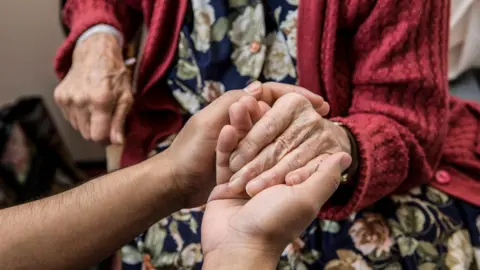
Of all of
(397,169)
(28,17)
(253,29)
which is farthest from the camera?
(28,17)

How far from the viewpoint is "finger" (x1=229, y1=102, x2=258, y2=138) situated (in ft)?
2.38

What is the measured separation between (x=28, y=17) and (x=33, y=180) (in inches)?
20.8

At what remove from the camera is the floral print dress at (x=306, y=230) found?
87cm

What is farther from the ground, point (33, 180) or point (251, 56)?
point (251, 56)

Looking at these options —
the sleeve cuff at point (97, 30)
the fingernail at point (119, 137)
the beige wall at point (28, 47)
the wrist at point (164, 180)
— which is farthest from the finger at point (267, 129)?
the beige wall at point (28, 47)

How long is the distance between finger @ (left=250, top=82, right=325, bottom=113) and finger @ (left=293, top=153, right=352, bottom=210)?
0.45ft

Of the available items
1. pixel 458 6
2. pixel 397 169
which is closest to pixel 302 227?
pixel 397 169

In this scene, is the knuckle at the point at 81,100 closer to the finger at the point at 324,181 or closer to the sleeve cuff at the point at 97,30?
the sleeve cuff at the point at 97,30

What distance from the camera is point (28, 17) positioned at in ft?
5.77

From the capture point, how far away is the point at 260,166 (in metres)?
0.73

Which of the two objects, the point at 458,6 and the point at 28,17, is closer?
the point at 458,6

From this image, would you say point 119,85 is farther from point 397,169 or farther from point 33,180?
point 33,180

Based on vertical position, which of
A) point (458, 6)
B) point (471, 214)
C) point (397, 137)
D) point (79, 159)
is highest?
point (458, 6)

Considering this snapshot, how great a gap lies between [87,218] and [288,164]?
12.1 inches
